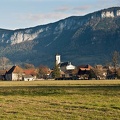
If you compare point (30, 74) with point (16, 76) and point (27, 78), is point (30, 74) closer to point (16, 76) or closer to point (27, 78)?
point (16, 76)

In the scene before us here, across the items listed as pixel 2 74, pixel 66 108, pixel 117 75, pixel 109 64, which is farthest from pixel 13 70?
pixel 66 108

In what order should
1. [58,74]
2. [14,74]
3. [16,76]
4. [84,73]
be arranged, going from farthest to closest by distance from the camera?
[14,74] < [16,76] < [84,73] < [58,74]

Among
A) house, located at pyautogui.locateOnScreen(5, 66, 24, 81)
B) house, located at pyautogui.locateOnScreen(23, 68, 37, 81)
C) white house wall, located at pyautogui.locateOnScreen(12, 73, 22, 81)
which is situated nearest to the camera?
house, located at pyautogui.locateOnScreen(23, 68, 37, 81)

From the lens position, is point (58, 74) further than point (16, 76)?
No

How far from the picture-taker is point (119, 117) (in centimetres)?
1578

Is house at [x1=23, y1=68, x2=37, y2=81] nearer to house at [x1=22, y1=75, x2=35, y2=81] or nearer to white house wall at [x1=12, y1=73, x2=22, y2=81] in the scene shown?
house at [x1=22, y1=75, x2=35, y2=81]

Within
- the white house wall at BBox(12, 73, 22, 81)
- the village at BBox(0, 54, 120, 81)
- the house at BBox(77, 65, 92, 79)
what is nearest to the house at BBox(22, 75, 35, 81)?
the village at BBox(0, 54, 120, 81)

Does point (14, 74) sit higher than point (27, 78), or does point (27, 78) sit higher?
point (14, 74)

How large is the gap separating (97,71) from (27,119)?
120 meters

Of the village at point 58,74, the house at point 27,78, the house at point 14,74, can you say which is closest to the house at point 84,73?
the village at point 58,74

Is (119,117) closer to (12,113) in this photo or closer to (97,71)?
(12,113)

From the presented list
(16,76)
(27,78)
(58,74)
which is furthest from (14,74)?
(58,74)

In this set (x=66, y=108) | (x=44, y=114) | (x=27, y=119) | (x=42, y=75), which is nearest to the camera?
(x=27, y=119)

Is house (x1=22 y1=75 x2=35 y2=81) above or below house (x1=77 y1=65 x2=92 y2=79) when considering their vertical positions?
below
